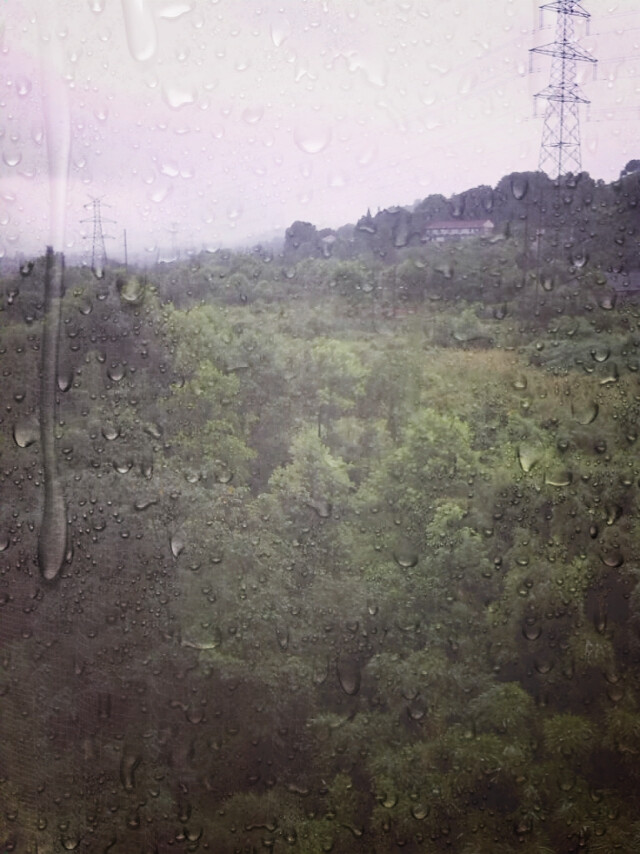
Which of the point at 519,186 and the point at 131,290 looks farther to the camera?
the point at 131,290

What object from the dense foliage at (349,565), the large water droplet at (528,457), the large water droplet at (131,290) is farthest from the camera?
the large water droplet at (131,290)

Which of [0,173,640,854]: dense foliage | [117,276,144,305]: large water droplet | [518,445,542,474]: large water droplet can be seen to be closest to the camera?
[0,173,640,854]: dense foliage

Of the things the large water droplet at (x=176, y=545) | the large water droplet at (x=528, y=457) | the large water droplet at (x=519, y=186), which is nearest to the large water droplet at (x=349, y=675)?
the large water droplet at (x=176, y=545)

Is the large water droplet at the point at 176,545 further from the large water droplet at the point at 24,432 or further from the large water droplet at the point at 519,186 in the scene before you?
the large water droplet at the point at 519,186

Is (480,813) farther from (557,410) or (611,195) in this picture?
(611,195)

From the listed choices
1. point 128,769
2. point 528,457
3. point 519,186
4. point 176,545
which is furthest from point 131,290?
point 128,769

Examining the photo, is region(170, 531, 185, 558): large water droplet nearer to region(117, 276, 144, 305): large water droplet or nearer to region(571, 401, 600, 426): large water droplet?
region(117, 276, 144, 305): large water droplet

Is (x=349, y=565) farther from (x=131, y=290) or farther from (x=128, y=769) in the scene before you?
(x=131, y=290)

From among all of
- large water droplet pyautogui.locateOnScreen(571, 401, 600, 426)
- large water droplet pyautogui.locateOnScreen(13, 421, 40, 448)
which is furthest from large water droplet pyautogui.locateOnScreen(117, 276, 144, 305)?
large water droplet pyautogui.locateOnScreen(571, 401, 600, 426)

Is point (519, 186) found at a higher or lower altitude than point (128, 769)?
higher
